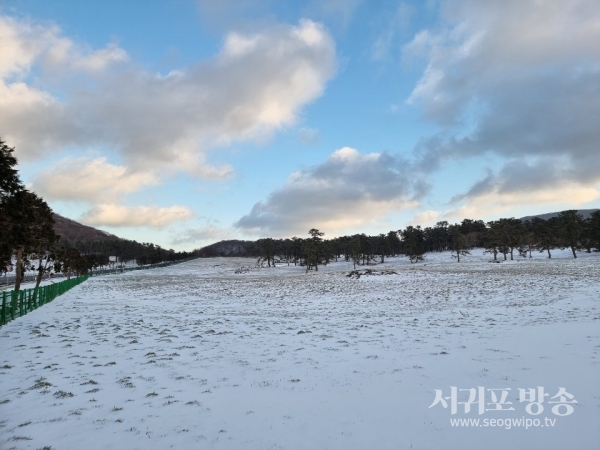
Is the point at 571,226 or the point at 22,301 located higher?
the point at 571,226

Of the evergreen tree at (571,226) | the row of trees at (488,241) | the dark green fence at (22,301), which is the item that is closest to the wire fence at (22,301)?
the dark green fence at (22,301)

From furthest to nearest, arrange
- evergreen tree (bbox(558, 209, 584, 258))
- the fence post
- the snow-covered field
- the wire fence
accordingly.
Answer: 1. evergreen tree (bbox(558, 209, 584, 258))
2. the wire fence
3. the fence post
4. the snow-covered field

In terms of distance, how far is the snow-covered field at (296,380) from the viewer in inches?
223

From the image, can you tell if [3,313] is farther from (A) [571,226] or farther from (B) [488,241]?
(B) [488,241]

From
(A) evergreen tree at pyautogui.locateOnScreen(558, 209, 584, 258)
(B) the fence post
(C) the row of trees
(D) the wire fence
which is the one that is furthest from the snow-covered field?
(A) evergreen tree at pyautogui.locateOnScreen(558, 209, 584, 258)

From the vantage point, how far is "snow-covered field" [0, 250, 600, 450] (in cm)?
565

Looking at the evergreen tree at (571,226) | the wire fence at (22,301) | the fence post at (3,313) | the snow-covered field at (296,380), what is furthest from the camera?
the evergreen tree at (571,226)

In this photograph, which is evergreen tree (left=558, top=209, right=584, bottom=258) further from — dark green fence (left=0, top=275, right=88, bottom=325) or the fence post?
the fence post

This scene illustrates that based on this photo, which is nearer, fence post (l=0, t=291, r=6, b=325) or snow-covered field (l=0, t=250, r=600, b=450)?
snow-covered field (l=0, t=250, r=600, b=450)

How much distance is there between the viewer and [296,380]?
27.9 feet

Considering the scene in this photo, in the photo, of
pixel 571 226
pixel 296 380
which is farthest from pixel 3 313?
pixel 571 226

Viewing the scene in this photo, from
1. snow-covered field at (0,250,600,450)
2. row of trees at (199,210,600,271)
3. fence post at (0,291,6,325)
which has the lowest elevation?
snow-covered field at (0,250,600,450)

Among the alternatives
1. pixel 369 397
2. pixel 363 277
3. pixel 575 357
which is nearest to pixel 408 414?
pixel 369 397

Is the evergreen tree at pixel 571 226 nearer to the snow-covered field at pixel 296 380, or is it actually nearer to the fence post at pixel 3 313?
the snow-covered field at pixel 296 380
